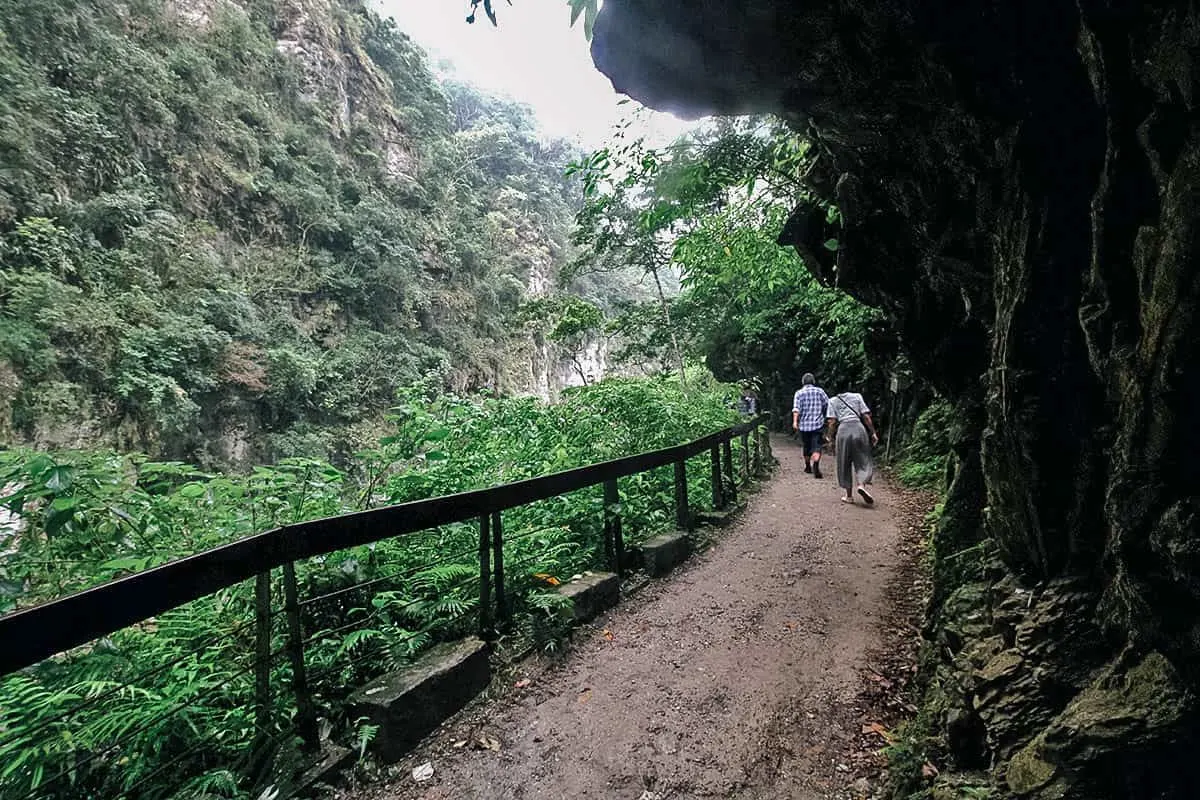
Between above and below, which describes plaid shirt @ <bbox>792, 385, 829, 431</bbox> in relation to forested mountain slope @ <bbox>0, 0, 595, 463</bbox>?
below

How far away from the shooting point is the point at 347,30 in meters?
30.5

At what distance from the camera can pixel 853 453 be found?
8.27m

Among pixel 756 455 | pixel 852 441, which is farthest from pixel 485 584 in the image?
pixel 756 455

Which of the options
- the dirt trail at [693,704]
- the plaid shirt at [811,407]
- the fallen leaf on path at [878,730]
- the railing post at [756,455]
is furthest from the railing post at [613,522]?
the plaid shirt at [811,407]

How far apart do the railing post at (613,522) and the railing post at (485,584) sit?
5.06 feet

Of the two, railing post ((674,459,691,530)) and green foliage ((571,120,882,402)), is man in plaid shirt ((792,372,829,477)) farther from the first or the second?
railing post ((674,459,691,530))

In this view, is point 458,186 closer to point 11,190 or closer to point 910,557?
point 11,190

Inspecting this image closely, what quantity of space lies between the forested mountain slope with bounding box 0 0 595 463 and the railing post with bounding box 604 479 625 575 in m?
15.0

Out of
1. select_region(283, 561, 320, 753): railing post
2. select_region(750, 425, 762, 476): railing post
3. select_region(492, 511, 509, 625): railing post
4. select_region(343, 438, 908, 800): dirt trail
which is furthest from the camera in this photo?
select_region(750, 425, 762, 476): railing post

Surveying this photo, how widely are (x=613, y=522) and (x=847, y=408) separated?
16.3 feet

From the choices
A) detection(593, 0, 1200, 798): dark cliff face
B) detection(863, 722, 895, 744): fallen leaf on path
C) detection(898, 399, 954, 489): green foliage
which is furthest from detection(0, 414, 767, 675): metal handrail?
detection(898, 399, 954, 489): green foliage

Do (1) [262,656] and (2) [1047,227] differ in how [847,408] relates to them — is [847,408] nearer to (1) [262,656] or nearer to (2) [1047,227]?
(2) [1047,227]

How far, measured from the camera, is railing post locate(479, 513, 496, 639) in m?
3.55

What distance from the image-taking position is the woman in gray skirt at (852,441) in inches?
318
